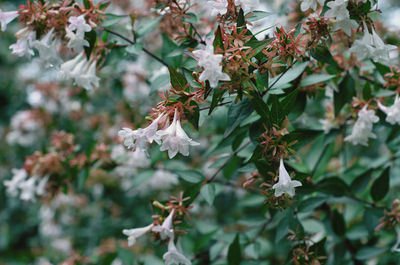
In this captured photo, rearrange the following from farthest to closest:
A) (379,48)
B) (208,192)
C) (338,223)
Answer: (338,223), (208,192), (379,48)

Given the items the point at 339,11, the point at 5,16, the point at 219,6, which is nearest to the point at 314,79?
the point at 339,11

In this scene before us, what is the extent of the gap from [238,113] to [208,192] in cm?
46

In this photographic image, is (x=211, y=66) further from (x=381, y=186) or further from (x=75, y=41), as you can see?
(x=381, y=186)

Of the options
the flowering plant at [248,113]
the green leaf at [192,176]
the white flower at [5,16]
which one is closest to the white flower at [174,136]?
the flowering plant at [248,113]

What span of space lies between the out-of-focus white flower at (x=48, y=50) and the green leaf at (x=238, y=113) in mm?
831

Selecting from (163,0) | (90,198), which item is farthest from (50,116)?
(163,0)

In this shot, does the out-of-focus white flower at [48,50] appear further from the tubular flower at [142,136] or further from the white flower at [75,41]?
the tubular flower at [142,136]

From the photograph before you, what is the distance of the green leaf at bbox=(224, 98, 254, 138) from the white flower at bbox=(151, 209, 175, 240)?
0.41 meters

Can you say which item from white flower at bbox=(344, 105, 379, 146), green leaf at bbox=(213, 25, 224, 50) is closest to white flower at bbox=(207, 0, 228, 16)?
green leaf at bbox=(213, 25, 224, 50)

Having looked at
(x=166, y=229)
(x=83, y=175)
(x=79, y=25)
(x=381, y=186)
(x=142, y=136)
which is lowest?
(x=83, y=175)

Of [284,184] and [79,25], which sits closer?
[284,184]

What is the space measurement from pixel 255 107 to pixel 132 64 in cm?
237

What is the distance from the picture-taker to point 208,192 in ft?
4.75

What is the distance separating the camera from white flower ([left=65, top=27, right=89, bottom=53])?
4.38ft
